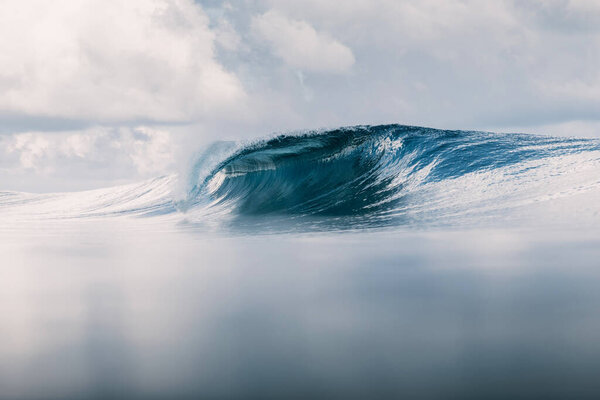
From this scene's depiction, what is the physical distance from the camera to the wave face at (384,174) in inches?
340

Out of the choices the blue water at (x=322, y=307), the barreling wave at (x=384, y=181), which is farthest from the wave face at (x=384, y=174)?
the blue water at (x=322, y=307)

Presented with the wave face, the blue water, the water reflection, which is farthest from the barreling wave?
the water reflection

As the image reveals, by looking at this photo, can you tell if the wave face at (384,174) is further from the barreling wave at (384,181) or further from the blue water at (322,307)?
the blue water at (322,307)

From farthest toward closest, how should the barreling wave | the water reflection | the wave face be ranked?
the wave face < the barreling wave < the water reflection

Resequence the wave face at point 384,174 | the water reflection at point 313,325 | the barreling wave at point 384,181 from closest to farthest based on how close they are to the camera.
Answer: the water reflection at point 313,325
the barreling wave at point 384,181
the wave face at point 384,174

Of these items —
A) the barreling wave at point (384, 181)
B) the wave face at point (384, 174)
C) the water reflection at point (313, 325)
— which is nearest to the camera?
the water reflection at point (313, 325)

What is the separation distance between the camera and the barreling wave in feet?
25.6

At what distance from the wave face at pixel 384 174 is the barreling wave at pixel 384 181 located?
2 cm

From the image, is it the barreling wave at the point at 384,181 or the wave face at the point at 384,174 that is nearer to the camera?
the barreling wave at the point at 384,181

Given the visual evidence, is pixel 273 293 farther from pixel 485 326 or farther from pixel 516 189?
pixel 516 189

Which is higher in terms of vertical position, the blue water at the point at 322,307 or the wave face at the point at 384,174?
the wave face at the point at 384,174

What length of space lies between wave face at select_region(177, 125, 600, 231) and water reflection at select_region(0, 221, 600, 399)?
3.37 m

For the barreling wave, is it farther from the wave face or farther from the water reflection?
the water reflection

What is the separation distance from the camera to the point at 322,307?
2.95m
